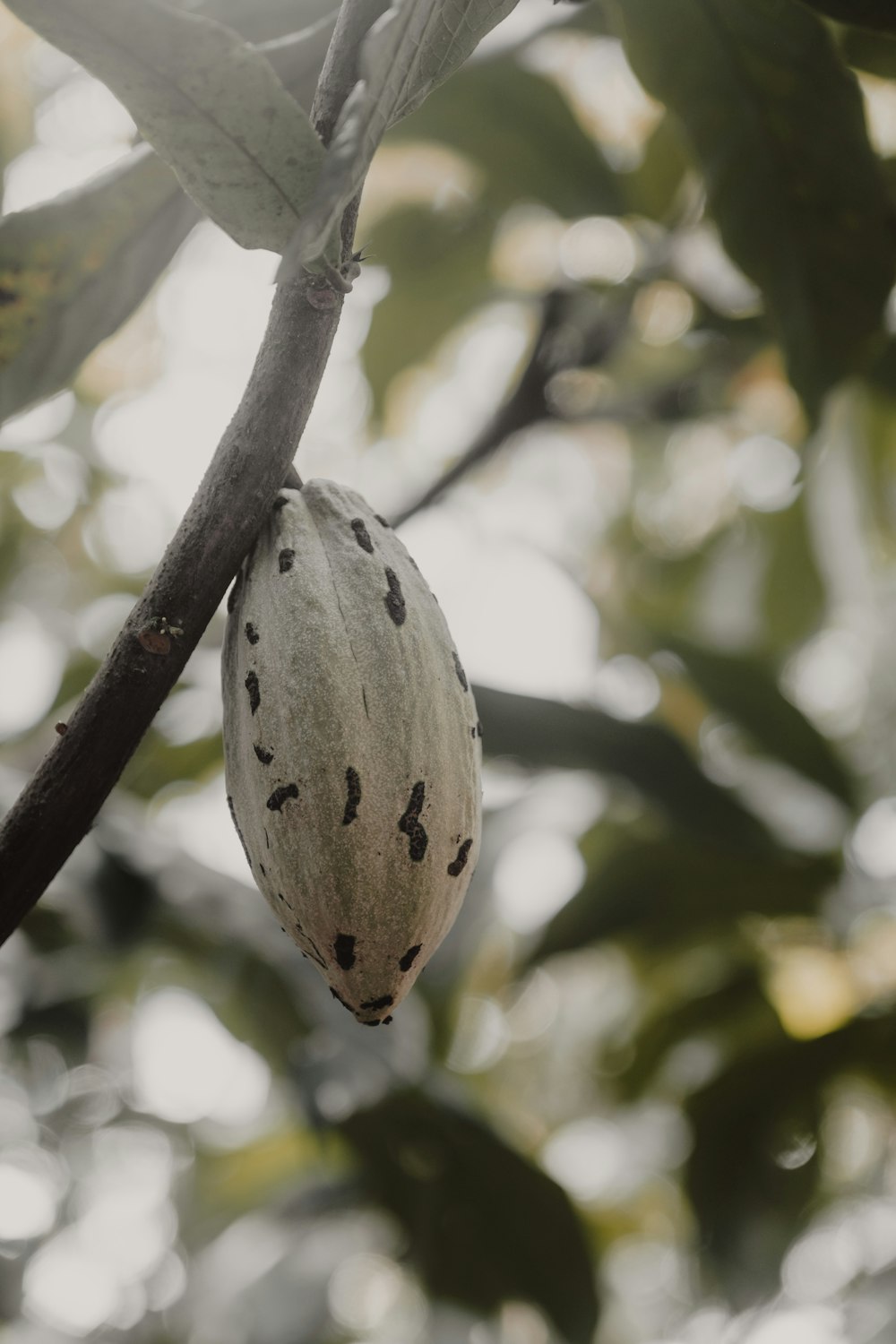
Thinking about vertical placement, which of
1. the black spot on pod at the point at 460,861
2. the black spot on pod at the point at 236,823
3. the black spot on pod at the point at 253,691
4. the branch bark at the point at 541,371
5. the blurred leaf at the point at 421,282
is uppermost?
the black spot on pod at the point at 253,691

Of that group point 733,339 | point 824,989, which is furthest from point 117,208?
point 824,989

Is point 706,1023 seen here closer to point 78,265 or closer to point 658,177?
point 658,177

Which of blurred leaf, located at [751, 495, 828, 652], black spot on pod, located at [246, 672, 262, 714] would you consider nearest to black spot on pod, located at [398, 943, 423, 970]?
black spot on pod, located at [246, 672, 262, 714]

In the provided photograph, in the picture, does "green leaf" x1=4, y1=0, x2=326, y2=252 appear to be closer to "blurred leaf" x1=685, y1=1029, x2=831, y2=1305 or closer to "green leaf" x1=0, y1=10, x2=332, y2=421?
"green leaf" x1=0, y1=10, x2=332, y2=421

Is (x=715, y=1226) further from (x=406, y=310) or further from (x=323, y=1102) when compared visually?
(x=406, y=310)

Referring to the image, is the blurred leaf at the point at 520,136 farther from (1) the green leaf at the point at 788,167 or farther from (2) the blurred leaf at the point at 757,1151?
(2) the blurred leaf at the point at 757,1151

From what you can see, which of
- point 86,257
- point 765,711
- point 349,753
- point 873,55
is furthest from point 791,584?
point 349,753

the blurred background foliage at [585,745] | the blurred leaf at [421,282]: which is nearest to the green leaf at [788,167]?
the blurred background foliage at [585,745]

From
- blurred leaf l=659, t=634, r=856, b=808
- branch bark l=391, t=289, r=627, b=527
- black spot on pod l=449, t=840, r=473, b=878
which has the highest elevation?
black spot on pod l=449, t=840, r=473, b=878
